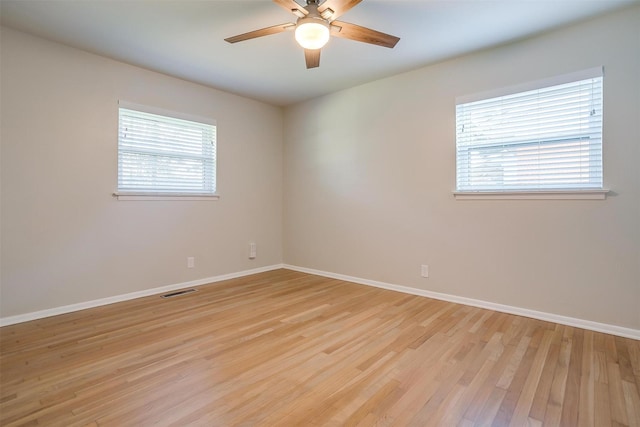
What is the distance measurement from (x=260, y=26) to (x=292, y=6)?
2.77ft

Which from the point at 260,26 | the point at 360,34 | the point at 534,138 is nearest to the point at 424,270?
the point at 534,138

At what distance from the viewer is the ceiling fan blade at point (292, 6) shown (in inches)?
76.4

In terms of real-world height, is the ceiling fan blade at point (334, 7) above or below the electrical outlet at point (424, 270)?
above

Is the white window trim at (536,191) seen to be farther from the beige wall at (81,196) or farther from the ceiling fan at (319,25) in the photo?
the beige wall at (81,196)

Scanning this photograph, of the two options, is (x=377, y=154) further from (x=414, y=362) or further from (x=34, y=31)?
(x=34, y=31)

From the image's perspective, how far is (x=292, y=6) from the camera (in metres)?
1.99

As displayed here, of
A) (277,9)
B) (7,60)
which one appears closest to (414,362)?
(277,9)

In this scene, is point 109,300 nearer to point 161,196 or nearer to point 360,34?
point 161,196

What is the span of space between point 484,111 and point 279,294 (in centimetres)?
295

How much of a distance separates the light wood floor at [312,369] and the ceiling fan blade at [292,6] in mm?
2307

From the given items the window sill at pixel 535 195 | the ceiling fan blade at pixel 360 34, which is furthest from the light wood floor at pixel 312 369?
the ceiling fan blade at pixel 360 34

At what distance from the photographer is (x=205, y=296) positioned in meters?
3.56

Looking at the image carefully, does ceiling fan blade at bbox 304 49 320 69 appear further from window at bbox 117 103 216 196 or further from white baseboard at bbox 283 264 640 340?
white baseboard at bbox 283 264 640 340

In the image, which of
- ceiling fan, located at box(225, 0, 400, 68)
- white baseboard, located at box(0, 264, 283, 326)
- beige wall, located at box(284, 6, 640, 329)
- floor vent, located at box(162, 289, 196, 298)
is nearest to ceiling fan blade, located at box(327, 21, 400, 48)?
ceiling fan, located at box(225, 0, 400, 68)
